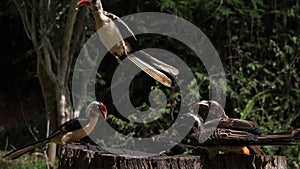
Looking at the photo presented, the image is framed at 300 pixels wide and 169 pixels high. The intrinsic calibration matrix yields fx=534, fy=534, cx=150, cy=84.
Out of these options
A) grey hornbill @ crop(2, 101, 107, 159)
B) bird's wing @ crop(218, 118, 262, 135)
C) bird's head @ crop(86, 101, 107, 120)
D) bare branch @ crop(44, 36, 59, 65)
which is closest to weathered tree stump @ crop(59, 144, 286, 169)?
bird's wing @ crop(218, 118, 262, 135)

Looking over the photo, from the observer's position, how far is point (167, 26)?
797 centimetres

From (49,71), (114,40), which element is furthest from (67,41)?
(114,40)

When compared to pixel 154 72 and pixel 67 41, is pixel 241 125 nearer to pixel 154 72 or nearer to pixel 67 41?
pixel 154 72

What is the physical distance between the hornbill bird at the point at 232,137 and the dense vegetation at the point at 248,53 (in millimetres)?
3657

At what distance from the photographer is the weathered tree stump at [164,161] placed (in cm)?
359

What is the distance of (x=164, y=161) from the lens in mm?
3588

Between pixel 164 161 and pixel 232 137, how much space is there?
504mm

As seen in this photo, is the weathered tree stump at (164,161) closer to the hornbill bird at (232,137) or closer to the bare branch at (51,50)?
the hornbill bird at (232,137)

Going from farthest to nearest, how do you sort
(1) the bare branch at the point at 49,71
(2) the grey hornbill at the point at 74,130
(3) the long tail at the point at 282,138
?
(1) the bare branch at the point at 49,71
(2) the grey hornbill at the point at 74,130
(3) the long tail at the point at 282,138

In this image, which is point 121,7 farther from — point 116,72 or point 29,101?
point 29,101

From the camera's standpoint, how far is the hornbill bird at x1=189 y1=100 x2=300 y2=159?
3.55 m

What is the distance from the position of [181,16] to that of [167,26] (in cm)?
35

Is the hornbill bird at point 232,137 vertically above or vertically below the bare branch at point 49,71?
below

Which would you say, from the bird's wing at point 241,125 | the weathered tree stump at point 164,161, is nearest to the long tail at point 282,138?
the bird's wing at point 241,125
